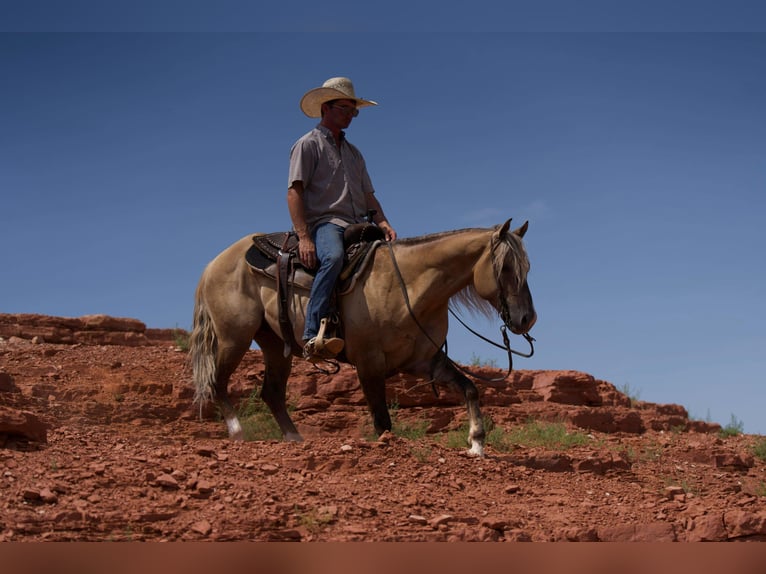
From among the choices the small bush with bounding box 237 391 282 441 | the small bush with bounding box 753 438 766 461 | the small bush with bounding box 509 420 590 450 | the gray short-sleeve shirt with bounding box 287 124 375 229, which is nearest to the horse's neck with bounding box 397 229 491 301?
the gray short-sleeve shirt with bounding box 287 124 375 229

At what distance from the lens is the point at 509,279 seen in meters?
9.09

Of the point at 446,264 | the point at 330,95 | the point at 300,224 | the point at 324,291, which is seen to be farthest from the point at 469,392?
the point at 330,95

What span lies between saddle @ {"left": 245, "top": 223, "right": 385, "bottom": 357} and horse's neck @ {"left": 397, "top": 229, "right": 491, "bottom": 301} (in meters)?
0.50

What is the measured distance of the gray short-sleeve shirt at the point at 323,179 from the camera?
10.0 m

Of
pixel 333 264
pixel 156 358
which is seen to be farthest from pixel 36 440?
pixel 156 358

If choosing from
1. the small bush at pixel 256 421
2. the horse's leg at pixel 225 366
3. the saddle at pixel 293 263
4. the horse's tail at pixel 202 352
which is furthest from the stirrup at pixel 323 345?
the small bush at pixel 256 421

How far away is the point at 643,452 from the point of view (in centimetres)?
1346

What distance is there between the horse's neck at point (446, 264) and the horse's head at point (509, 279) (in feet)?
0.67

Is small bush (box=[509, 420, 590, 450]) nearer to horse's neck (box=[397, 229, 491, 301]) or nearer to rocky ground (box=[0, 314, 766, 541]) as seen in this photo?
rocky ground (box=[0, 314, 766, 541])

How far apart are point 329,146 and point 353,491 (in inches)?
168

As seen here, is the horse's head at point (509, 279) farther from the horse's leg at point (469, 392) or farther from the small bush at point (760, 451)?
the small bush at point (760, 451)

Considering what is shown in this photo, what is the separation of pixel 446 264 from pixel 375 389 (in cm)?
145

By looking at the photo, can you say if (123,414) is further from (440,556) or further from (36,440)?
(440,556)

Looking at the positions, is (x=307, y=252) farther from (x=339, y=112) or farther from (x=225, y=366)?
(x=225, y=366)
